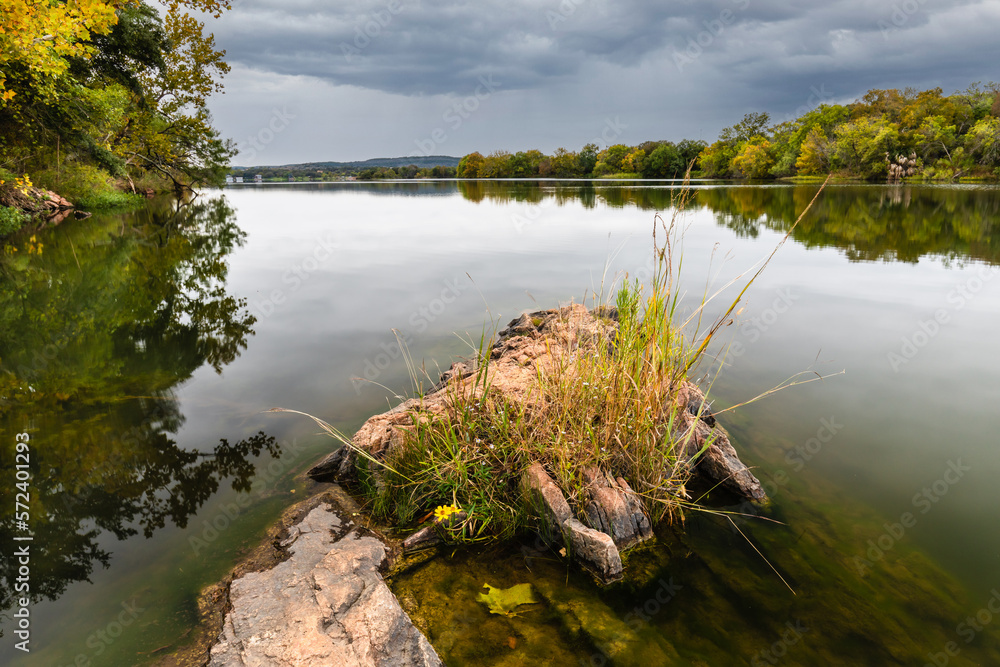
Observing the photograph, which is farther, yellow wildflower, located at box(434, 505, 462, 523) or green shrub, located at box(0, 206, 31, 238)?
green shrub, located at box(0, 206, 31, 238)

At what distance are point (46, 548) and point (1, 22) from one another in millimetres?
11715

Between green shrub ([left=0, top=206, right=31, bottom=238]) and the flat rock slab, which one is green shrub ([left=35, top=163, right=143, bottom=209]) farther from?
the flat rock slab

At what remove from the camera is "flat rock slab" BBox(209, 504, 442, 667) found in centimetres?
273

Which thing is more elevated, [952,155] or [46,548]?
[952,155]

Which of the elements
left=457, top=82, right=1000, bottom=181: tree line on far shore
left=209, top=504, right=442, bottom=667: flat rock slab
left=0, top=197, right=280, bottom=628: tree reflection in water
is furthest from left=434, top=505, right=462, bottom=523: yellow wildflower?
left=457, top=82, right=1000, bottom=181: tree line on far shore

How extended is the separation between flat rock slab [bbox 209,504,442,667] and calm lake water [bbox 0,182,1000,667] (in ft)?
0.85

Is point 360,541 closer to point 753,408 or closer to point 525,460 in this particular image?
point 525,460

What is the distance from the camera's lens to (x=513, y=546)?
379cm

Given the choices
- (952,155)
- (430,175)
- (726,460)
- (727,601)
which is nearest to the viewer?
(727,601)

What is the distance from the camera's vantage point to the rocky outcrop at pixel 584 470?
367 centimetres

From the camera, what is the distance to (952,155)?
190 ft

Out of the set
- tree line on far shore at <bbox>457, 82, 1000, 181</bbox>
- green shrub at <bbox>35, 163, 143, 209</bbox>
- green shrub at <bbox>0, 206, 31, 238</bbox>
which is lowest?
green shrub at <bbox>0, 206, 31, 238</bbox>

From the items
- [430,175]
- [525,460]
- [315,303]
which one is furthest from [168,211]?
[430,175]

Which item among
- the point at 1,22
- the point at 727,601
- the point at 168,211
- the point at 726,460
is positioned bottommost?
the point at 727,601
